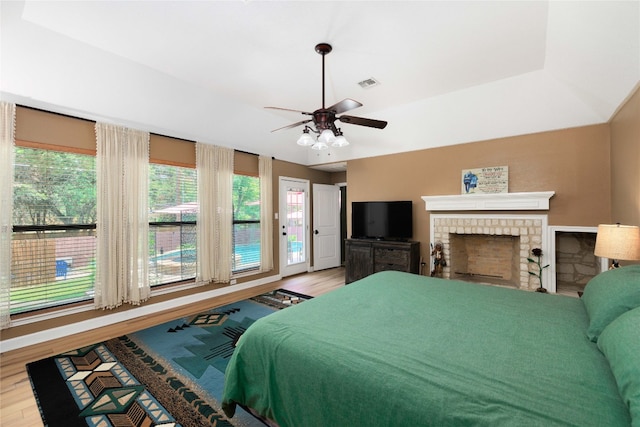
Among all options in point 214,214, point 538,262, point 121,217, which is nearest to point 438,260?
→ point 538,262

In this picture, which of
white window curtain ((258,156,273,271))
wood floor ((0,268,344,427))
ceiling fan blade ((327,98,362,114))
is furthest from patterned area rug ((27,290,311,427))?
ceiling fan blade ((327,98,362,114))

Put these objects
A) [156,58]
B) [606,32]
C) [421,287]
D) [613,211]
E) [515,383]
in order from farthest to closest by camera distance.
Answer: [613,211], [156,58], [421,287], [606,32], [515,383]

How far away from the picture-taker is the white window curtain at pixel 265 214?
203 inches

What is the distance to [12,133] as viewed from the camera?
2682 millimetres

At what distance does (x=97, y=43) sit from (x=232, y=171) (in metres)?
2.22

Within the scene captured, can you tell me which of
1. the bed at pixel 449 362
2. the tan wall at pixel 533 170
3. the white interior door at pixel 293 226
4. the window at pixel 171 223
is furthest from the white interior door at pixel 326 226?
the bed at pixel 449 362

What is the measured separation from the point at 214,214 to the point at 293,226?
79.1 inches

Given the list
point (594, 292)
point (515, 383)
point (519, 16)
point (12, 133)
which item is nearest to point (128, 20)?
point (12, 133)

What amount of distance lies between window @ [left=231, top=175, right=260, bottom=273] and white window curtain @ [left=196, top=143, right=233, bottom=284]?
0.28 metres

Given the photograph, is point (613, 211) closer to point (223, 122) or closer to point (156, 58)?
point (223, 122)

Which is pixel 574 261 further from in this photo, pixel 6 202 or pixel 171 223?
pixel 6 202

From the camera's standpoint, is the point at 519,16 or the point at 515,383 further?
the point at 519,16

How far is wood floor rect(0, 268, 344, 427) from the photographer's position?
1.90 meters

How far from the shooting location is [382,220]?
4957 millimetres
